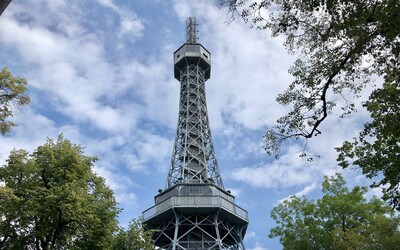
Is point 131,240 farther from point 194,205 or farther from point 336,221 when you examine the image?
point 194,205

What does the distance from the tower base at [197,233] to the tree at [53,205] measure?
32421 millimetres

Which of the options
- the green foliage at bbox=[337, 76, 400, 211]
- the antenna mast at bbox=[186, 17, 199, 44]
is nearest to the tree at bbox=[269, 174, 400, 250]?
the green foliage at bbox=[337, 76, 400, 211]

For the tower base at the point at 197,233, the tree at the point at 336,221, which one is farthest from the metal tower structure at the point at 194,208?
the tree at the point at 336,221

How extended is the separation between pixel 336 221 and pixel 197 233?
3159cm

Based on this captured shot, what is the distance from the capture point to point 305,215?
985 inches

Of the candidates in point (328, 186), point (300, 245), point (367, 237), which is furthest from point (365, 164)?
point (328, 186)

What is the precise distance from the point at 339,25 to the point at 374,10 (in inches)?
31.7

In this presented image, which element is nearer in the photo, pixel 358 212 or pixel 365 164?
pixel 365 164

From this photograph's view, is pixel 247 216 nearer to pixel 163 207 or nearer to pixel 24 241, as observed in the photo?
pixel 163 207

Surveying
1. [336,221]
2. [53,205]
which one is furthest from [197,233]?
[53,205]

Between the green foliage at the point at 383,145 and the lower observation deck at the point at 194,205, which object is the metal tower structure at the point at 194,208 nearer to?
the lower observation deck at the point at 194,205

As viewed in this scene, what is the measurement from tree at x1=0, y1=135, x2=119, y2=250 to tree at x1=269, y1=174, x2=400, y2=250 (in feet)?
33.7

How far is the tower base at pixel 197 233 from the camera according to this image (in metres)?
52.0

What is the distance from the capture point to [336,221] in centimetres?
2378
